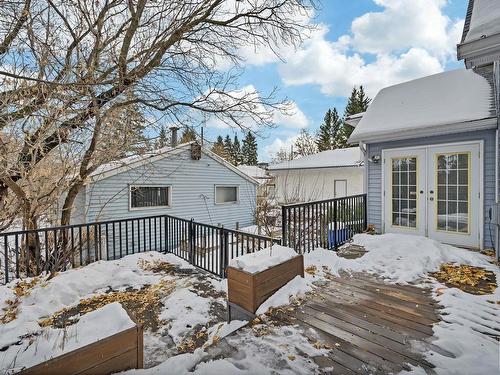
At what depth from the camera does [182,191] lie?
32.1 ft

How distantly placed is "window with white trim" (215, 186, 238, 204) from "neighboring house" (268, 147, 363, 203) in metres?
2.48

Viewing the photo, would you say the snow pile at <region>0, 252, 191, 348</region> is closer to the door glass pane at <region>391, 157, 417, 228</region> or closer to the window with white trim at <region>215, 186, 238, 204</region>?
the door glass pane at <region>391, 157, 417, 228</region>

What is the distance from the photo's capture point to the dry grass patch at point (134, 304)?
294 centimetres

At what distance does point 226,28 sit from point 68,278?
5627 mm

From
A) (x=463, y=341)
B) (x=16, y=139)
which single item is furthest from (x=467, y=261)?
(x=16, y=139)

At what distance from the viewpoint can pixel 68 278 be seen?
3.87 metres

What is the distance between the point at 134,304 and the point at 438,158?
5.85 metres

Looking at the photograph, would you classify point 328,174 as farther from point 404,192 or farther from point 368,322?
point 368,322

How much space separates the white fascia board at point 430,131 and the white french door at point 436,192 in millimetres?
307

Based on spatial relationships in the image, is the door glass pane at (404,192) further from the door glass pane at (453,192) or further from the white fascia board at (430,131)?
the white fascia board at (430,131)

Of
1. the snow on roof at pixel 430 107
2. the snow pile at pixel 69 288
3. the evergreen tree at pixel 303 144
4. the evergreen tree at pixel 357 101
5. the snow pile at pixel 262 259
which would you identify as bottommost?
the snow pile at pixel 69 288

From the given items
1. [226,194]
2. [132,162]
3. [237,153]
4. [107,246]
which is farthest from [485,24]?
[237,153]

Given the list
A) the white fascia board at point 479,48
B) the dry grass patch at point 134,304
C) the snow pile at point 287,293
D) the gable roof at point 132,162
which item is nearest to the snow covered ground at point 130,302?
the dry grass patch at point 134,304

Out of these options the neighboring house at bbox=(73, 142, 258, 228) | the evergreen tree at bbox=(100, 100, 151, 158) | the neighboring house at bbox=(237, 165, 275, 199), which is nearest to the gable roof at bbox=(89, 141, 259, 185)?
the neighboring house at bbox=(73, 142, 258, 228)
